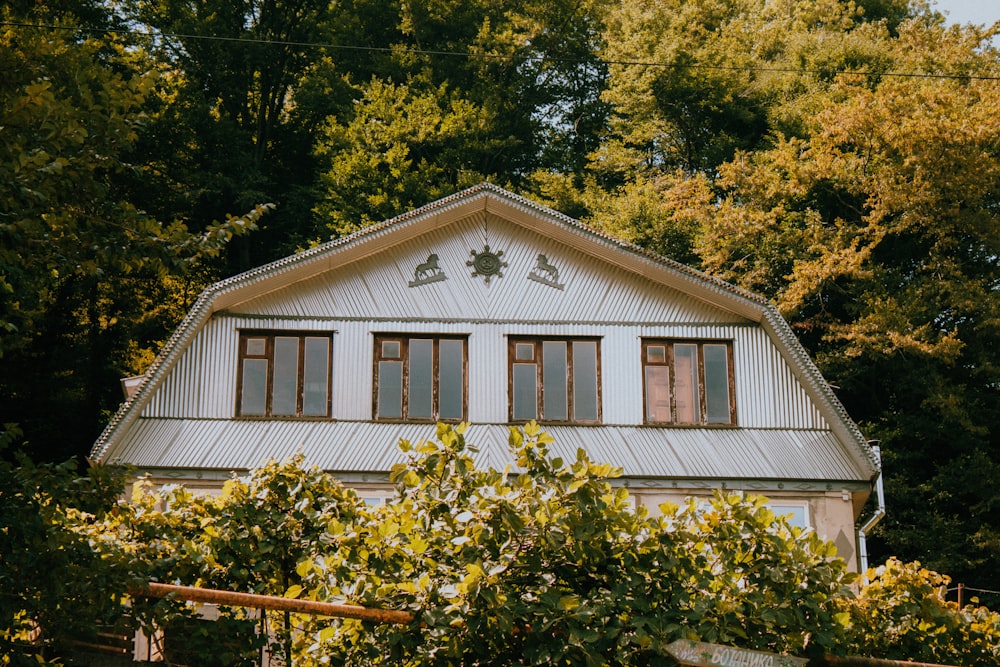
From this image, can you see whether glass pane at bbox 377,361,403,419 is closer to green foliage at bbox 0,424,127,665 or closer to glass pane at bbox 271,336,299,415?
glass pane at bbox 271,336,299,415

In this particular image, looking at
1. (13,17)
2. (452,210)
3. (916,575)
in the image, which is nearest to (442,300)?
(452,210)

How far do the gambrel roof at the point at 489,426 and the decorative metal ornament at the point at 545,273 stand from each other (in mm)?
494

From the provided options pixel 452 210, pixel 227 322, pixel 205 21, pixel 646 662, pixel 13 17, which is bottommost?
pixel 646 662

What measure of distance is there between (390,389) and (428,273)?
2.44 metres

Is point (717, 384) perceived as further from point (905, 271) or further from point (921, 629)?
point (905, 271)

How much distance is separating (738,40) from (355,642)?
39422 millimetres

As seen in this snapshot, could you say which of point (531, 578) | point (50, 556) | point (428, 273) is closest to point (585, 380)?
point (428, 273)

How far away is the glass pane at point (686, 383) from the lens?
24.1m

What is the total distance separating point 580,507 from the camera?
936 centimetres

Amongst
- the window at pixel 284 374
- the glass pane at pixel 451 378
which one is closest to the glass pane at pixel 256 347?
the window at pixel 284 374

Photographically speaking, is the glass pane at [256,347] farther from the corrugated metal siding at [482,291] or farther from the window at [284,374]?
the corrugated metal siding at [482,291]

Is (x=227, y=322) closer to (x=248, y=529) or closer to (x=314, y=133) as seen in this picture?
(x=248, y=529)

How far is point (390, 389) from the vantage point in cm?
2397

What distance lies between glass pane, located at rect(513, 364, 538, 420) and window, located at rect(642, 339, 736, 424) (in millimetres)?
2182
